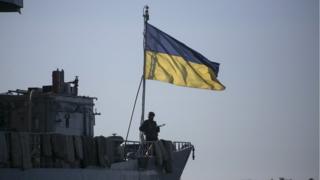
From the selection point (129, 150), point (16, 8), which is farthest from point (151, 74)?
point (16, 8)

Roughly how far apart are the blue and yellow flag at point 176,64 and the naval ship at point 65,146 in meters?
A: 2.46

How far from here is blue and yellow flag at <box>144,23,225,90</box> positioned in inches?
1951

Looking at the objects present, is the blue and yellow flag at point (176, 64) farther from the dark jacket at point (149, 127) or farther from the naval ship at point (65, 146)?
the dark jacket at point (149, 127)

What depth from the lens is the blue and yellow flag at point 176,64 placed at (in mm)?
49562

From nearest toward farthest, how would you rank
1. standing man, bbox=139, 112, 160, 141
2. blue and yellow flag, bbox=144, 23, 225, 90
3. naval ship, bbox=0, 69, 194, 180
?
naval ship, bbox=0, 69, 194, 180, standing man, bbox=139, 112, 160, 141, blue and yellow flag, bbox=144, 23, 225, 90

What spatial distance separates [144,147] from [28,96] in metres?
4.47

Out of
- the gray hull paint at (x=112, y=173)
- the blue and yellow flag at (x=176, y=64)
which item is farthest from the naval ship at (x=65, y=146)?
the blue and yellow flag at (x=176, y=64)

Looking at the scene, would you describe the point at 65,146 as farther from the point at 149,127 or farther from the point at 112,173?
the point at 149,127

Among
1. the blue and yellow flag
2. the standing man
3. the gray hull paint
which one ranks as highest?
the blue and yellow flag

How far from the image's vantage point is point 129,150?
48.4 meters

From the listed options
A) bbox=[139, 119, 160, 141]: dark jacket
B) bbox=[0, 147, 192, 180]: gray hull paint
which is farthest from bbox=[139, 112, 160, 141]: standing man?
bbox=[0, 147, 192, 180]: gray hull paint

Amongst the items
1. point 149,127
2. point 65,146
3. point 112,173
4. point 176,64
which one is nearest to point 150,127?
point 149,127

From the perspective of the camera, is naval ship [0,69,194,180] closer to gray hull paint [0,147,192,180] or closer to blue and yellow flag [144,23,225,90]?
gray hull paint [0,147,192,180]

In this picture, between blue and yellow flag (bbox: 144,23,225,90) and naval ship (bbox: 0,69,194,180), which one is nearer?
naval ship (bbox: 0,69,194,180)
